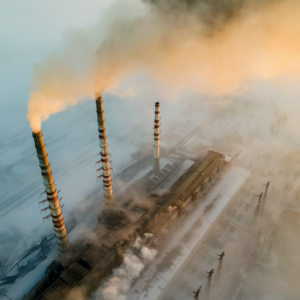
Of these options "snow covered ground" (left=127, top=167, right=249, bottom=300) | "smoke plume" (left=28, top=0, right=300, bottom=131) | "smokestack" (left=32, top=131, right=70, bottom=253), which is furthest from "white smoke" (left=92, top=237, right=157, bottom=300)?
"smoke plume" (left=28, top=0, right=300, bottom=131)

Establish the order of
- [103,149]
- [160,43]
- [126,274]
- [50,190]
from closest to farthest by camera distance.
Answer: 1. [50,190]
2. [126,274]
3. [103,149]
4. [160,43]

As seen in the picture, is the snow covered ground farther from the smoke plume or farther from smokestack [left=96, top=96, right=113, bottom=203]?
the smoke plume

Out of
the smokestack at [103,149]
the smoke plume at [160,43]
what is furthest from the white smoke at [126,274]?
the smoke plume at [160,43]

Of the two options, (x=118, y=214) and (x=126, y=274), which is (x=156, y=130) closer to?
(x=118, y=214)

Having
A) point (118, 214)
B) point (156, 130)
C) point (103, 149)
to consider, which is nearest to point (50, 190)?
point (103, 149)

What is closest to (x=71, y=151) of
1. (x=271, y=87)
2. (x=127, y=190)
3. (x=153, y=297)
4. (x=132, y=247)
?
(x=127, y=190)

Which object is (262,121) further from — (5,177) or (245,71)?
(5,177)
